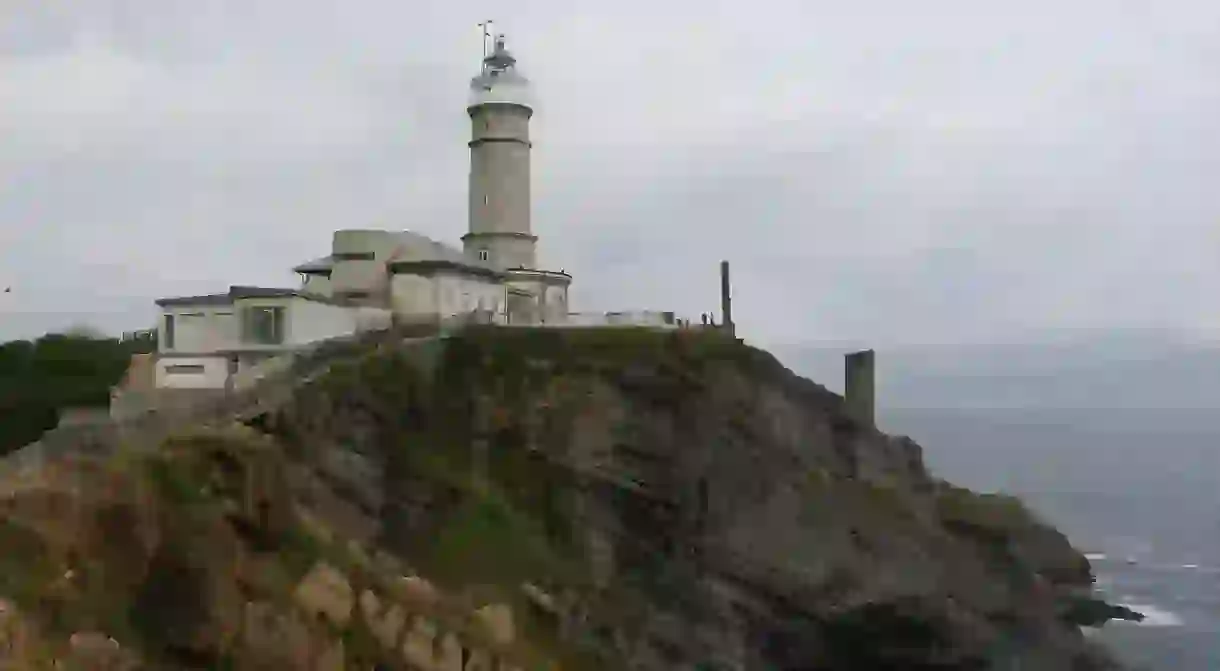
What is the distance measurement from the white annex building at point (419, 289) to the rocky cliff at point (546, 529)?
128 inches

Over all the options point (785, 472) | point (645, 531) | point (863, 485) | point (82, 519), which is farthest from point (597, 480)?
point (82, 519)

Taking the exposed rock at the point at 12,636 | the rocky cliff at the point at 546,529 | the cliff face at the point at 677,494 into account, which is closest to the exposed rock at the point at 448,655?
the rocky cliff at the point at 546,529

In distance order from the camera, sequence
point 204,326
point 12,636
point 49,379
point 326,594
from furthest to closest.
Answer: point 49,379 < point 204,326 < point 326,594 < point 12,636

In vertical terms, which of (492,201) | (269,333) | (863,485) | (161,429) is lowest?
(863,485)

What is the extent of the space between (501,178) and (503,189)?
408 millimetres

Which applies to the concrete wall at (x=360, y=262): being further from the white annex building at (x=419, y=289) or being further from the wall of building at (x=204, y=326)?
the wall of building at (x=204, y=326)

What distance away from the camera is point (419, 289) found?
33.1 m

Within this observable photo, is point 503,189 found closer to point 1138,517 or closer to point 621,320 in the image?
point 621,320

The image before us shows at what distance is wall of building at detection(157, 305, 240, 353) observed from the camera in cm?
→ 3045

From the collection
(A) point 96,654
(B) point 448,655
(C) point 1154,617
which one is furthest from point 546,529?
(C) point 1154,617

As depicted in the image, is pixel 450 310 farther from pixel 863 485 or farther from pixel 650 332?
pixel 863 485

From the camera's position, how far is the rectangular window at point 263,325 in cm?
3030

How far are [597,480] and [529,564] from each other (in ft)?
10.5

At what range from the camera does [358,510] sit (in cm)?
2620
